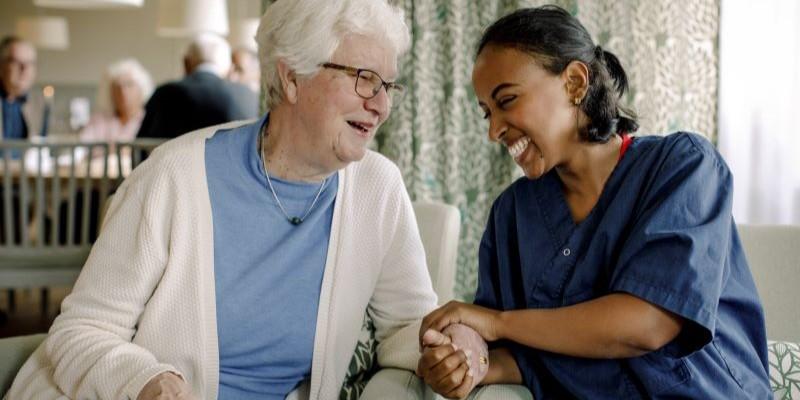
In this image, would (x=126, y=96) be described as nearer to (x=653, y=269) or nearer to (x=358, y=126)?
(x=358, y=126)

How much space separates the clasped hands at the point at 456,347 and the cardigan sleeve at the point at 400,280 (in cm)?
24

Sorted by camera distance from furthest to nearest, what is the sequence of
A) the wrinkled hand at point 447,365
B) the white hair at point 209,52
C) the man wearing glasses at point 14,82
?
the man wearing glasses at point 14,82 → the white hair at point 209,52 → the wrinkled hand at point 447,365

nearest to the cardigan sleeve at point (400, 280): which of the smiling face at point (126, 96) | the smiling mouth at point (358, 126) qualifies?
the smiling mouth at point (358, 126)

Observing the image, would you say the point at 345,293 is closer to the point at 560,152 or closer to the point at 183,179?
the point at 183,179

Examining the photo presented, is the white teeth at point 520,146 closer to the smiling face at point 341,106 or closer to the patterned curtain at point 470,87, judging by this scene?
the smiling face at point 341,106

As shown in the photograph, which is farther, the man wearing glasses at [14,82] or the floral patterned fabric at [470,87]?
the man wearing glasses at [14,82]

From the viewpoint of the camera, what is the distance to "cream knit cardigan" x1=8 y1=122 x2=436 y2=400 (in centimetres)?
140

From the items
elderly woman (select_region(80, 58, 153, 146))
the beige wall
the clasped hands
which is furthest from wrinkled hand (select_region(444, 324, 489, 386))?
the beige wall

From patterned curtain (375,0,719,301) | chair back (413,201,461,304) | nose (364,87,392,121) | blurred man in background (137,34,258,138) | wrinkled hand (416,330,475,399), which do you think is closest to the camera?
wrinkled hand (416,330,475,399)

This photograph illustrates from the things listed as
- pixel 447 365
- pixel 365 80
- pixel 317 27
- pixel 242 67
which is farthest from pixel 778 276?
pixel 242 67

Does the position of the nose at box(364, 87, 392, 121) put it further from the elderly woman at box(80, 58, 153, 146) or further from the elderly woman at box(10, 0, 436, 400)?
the elderly woman at box(80, 58, 153, 146)

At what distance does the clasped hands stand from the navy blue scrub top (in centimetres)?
11

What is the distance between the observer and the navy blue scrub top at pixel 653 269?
124cm

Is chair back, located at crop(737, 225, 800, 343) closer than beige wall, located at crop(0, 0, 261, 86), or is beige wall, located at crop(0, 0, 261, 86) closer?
chair back, located at crop(737, 225, 800, 343)
